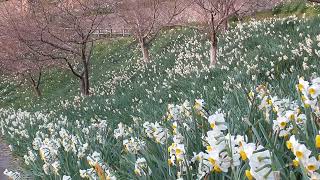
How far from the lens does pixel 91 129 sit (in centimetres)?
562

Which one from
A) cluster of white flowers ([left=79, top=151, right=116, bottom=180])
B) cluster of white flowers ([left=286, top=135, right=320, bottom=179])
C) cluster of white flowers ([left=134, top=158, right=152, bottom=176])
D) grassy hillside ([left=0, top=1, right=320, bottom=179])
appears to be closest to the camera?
cluster of white flowers ([left=286, top=135, right=320, bottom=179])

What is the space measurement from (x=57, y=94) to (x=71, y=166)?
13.2 meters

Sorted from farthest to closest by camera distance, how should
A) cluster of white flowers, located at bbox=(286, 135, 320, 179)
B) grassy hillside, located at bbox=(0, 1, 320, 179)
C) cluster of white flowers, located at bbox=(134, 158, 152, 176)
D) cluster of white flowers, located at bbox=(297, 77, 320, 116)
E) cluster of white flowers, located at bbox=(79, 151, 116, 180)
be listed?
grassy hillside, located at bbox=(0, 1, 320, 179)
cluster of white flowers, located at bbox=(134, 158, 152, 176)
cluster of white flowers, located at bbox=(79, 151, 116, 180)
cluster of white flowers, located at bbox=(297, 77, 320, 116)
cluster of white flowers, located at bbox=(286, 135, 320, 179)

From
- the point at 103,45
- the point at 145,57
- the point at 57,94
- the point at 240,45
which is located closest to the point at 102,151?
the point at 240,45

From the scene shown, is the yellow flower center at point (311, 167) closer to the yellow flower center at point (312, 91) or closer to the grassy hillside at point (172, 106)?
the grassy hillside at point (172, 106)

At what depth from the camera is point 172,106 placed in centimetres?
373

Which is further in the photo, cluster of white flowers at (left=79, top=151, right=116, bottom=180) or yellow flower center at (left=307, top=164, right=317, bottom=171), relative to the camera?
cluster of white flowers at (left=79, top=151, right=116, bottom=180)

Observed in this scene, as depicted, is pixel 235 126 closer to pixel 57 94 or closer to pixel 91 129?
pixel 91 129

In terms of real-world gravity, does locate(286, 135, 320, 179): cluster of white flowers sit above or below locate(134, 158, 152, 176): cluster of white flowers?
above

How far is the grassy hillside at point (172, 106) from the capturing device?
9.35 feet

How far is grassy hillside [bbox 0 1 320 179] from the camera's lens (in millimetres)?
2849

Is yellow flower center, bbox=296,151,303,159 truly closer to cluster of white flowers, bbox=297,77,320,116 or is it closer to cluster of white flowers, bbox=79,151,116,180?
cluster of white flowers, bbox=297,77,320,116

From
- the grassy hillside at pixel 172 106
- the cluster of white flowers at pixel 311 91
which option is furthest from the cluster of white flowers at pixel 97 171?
the cluster of white flowers at pixel 311 91

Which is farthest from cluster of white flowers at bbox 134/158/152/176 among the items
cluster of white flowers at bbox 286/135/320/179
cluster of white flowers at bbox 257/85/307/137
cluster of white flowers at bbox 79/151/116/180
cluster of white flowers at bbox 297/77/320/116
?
cluster of white flowers at bbox 286/135/320/179
